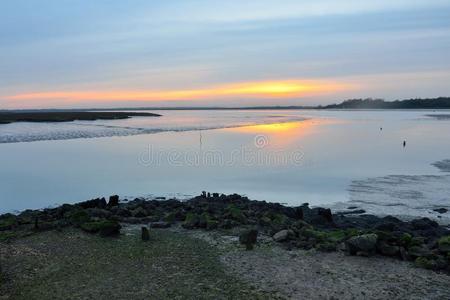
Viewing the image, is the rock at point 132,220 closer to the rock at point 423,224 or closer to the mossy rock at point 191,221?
the mossy rock at point 191,221

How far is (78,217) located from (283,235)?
501cm

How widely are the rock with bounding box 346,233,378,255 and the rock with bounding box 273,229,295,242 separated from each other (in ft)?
4.67

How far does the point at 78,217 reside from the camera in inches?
456

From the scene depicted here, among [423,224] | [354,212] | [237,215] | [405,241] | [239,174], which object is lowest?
[239,174]

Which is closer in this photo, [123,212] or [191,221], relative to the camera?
[191,221]

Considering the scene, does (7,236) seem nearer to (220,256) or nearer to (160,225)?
(160,225)

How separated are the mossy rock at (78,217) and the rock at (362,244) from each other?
6125 mm

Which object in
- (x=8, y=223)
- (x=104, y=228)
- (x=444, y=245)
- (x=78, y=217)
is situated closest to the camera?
(x=444, y=245)

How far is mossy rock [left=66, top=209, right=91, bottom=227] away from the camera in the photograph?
1137 cm

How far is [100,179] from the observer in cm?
1994

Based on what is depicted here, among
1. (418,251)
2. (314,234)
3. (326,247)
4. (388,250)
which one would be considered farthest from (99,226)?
(418,251)

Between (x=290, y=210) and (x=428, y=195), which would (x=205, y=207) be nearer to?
(x=290, y=210)

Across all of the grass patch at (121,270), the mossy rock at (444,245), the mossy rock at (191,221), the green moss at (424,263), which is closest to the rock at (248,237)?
the grass patch at (121,270)

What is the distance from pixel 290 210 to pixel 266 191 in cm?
402
